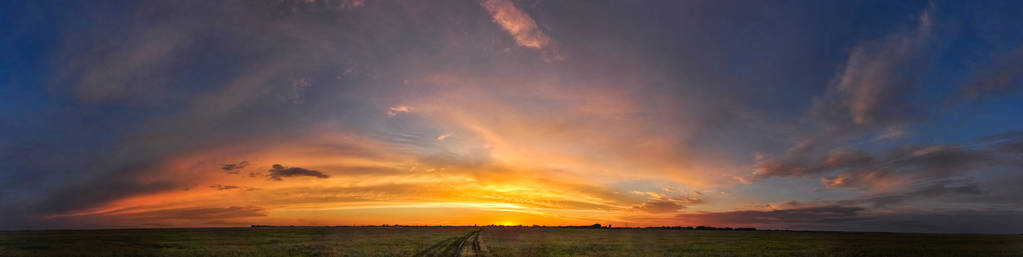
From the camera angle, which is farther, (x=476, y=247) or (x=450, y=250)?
(x=476, y=247)

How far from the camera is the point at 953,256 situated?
157ft

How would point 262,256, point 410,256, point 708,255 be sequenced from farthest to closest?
point 708,255, point 262,256, point 410,256

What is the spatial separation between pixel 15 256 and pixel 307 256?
27859 millimetres

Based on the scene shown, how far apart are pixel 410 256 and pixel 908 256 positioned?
1898 inches

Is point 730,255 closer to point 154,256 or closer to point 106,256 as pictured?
point 154,256

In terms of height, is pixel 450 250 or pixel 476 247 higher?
pixel 450 250

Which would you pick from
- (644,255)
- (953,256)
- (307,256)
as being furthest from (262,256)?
(953,256)

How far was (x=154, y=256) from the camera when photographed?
44.2 metres

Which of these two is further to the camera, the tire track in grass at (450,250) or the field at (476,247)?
the field at (476,247)

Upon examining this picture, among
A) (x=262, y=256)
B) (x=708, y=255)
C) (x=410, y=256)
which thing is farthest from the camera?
(x=708, y=255)

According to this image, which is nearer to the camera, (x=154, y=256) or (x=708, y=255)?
(x=154, y=256)

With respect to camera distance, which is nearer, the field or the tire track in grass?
the tire track in grass

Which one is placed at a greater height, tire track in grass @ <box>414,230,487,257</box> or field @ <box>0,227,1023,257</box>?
tire track in grass @ <box>414,230,487,257</box>

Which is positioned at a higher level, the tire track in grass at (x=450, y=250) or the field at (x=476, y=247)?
the tire track in grass at (x=450, y=250)
